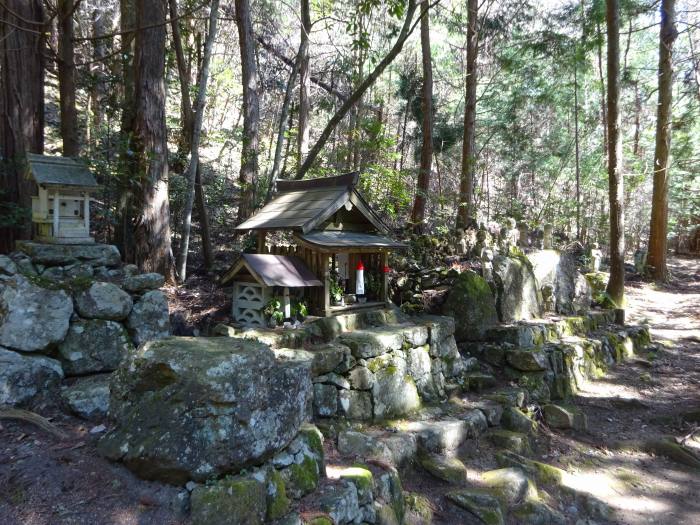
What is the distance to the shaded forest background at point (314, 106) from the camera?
20.4ft

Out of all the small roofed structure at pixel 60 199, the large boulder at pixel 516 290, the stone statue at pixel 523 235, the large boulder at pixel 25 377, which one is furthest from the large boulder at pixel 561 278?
the large boulder at pixel 25 377

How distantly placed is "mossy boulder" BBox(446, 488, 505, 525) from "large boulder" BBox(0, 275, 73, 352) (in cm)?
418

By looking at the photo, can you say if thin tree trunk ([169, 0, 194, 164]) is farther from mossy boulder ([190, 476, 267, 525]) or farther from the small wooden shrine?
mossy boulder ([190, 476, 267, 525])

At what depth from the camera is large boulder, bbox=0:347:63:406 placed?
10.9 ft

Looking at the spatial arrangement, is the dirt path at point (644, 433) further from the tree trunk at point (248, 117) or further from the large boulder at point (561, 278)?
the tree trunk at point (248, 117)

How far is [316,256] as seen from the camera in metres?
6.24

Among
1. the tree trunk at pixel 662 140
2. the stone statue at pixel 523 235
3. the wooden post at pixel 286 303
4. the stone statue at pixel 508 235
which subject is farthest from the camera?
the tree trunk at pixel 662 140

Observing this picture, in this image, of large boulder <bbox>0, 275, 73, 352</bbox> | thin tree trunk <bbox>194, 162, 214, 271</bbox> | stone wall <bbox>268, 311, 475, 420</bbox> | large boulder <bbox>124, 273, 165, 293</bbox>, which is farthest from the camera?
thin tree trunk <bbox>194, 162, 214, 271</bbox>

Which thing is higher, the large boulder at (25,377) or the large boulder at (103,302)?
the large boulder at (103,302)

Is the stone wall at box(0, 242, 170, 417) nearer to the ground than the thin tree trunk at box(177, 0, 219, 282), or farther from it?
nearer to the ground

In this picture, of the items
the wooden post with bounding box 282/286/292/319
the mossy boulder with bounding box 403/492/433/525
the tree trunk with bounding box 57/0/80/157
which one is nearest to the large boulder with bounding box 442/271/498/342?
the wooden post with bounding box 282/286/292/319

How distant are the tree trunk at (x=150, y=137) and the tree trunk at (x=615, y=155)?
31.4ft

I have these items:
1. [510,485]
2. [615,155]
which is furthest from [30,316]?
[615,155]

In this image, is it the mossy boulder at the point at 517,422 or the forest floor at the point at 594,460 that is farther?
the mossy boulder at the point at 517,422
